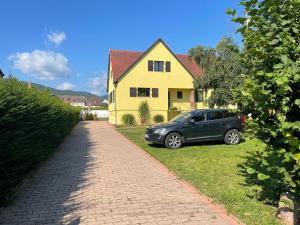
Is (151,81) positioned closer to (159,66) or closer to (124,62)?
(159,66)

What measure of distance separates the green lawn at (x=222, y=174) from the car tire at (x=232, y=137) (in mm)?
296

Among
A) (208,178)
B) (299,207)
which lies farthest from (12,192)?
(299,207)

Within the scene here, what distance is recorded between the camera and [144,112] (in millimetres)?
29922

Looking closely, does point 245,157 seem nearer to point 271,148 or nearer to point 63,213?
point 271,148

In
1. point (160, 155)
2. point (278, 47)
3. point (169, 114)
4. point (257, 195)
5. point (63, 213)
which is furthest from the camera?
point (169, 114)

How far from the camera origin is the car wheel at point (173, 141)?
1286 cm

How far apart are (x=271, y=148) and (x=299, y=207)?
96 cm

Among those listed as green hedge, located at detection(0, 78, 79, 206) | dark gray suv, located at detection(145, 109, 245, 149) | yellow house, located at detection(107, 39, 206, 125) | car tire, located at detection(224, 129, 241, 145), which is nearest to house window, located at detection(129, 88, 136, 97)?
yellow house, located at detection(107, 39, 206, 125)

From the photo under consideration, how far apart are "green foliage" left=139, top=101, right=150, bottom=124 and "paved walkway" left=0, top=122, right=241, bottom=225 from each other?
65.9 feet

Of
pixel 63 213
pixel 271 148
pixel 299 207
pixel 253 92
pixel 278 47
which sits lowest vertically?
pixel 63 213

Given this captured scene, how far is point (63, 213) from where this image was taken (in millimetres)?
5207

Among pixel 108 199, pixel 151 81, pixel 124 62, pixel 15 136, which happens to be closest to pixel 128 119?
pixel 151 81

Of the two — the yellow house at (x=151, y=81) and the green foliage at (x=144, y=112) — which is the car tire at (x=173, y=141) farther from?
the yellow house at (x=151, y=81)

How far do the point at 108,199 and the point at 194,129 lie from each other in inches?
300
